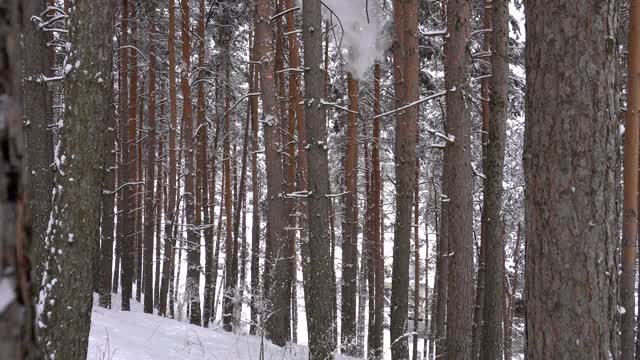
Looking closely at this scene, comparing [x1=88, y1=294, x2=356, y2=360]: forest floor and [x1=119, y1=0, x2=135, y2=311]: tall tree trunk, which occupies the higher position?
[x1=119, y1=0, x2=135, y2=311]: tall tree trunk

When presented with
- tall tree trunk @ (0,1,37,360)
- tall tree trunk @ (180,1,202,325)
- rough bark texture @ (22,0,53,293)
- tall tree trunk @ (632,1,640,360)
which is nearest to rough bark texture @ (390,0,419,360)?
tall tree trunk @ (632,1,640,360)

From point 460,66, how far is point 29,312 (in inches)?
262

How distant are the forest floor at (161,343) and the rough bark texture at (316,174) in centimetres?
104

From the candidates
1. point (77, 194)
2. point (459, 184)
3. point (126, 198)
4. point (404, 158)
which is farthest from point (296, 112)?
point (77, 194)

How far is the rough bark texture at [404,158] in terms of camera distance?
9602 millimetres

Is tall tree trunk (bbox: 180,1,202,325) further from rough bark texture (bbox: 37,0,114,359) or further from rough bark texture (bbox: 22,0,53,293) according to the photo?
rough bark texture (bbox: 37,0,114,359)

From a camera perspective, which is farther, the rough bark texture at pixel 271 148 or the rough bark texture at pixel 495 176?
the rough bark texture at pixel 271 148

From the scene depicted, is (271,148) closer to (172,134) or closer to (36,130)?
(36,130)

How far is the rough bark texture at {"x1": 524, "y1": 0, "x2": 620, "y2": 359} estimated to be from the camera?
2.79m

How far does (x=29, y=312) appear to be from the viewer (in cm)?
77

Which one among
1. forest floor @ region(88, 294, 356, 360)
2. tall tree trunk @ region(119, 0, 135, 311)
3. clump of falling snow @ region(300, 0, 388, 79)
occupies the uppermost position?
clump of falling snow @ region(300, 0, 388, 79)

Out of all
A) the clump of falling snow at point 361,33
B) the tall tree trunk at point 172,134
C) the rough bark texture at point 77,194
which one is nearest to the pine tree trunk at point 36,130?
the rough bark texture at point 77,194

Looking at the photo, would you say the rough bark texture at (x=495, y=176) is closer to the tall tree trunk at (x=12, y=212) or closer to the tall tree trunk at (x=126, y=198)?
the tall tree trunk at (x=12, y=212)

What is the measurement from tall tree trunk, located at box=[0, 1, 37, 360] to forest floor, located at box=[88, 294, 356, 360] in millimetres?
5446
